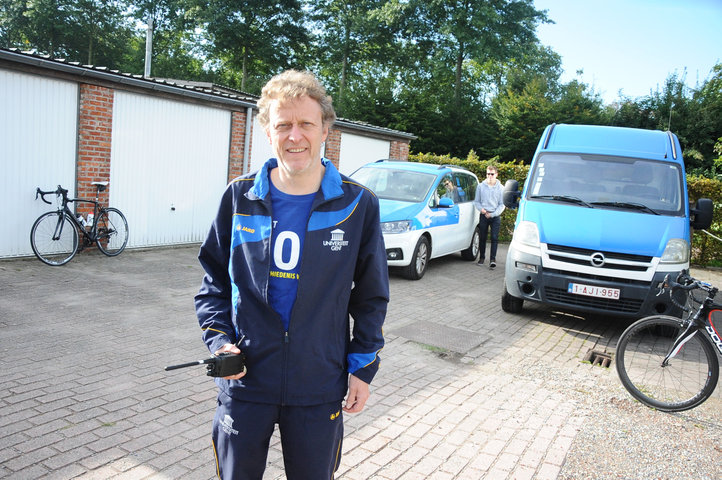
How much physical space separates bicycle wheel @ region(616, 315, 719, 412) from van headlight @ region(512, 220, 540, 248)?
2145mm

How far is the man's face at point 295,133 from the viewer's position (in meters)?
2.20

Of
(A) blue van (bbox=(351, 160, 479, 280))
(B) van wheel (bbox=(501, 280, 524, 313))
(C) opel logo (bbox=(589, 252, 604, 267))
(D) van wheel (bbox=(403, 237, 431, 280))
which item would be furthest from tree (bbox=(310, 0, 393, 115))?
(C) opel logo (bbox=(589, 252, 604, 267))

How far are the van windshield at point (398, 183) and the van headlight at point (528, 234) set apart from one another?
2.92 meters

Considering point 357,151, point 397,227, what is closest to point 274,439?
point 397,227

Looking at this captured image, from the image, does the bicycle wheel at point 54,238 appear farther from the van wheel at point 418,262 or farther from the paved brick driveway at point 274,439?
the van wheel at point 418,262

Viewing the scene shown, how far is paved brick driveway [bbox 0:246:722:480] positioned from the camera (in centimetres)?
366

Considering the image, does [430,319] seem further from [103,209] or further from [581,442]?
[103,209]

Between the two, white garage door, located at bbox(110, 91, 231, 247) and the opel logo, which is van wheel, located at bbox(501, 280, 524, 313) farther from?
white garage door, located at bbox(110, 91, 231, 247)

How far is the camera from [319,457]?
2.15 m

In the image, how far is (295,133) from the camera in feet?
7.18

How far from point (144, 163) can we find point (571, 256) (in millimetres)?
7626

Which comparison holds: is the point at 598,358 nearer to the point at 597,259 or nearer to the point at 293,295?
the point at 597,259

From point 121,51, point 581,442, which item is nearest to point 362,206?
point 581,442

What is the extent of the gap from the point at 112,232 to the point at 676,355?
840 cm
